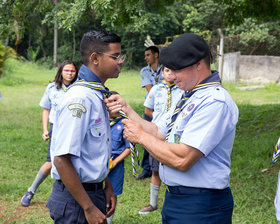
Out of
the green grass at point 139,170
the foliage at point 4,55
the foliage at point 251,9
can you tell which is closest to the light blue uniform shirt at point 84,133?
the foliage at point 4,55

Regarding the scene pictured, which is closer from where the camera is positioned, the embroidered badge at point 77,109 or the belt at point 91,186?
the embroidered badge at point 77,109

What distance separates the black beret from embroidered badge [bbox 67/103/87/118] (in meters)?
0.65

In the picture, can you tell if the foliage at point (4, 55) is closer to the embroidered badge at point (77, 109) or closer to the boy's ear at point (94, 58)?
the embroidered badge at point (77, 109)

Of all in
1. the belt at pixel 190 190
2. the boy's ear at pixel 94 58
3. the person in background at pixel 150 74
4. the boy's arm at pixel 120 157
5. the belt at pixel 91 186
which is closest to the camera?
the belt at pixel 190 190

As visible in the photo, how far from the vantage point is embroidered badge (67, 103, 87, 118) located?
254 cm

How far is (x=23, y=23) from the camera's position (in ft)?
23.9

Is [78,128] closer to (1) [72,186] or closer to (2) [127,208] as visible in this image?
(1) [72,186]

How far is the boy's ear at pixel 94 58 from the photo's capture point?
Result: 113 inches

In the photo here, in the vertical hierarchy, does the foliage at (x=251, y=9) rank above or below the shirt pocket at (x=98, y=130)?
above

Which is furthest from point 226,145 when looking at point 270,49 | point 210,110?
point 270,49

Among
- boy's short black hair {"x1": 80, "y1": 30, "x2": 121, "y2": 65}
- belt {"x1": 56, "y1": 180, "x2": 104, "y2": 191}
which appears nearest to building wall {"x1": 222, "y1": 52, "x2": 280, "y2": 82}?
boy's short black hair {"x1": 80, "y1": 30, "x2": 121, "y2": 65}

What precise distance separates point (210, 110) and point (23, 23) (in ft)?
19.1

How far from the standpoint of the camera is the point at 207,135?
236 centimetres

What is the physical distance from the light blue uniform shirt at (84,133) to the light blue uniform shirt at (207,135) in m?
0.48
